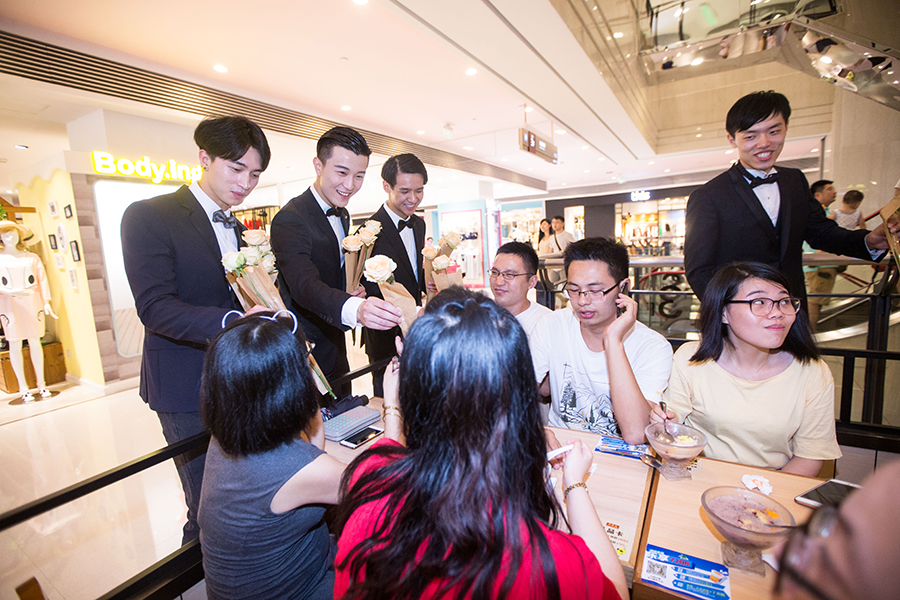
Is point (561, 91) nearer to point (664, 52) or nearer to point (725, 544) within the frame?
point (664, 52)

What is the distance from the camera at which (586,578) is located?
696 millimetres

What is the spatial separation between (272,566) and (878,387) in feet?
12.9

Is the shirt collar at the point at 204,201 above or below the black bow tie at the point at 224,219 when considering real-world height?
above

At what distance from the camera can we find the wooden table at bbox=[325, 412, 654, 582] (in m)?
1.01

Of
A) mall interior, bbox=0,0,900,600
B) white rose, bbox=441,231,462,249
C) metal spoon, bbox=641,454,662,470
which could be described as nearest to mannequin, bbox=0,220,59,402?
mall interior, bbox=0,0,900,600

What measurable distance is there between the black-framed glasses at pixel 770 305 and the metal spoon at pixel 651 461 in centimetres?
71

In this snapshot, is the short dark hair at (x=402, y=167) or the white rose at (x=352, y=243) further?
the short dark hair at (x=402, y=167)

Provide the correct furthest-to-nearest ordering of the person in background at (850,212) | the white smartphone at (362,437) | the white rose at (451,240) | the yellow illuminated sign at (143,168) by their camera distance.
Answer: the person in background at (850,212), the yellow illuminated sign at (143,168), the white rose at (451,240), the white smartphone at (362,437)

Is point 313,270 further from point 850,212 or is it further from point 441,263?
point 850,212

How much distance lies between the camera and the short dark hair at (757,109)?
2.00 meters

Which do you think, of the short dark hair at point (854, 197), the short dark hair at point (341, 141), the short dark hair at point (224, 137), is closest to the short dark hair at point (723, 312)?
the short dark hair at point (341, 141)

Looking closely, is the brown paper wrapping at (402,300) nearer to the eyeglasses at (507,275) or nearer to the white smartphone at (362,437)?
the white smartphone at (362,437)

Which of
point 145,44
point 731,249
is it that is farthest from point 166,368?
point 145,44

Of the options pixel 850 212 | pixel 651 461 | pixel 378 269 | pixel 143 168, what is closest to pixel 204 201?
pixel 378 269
